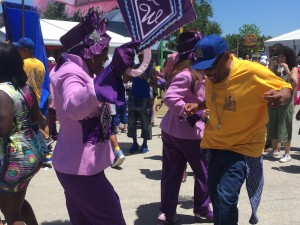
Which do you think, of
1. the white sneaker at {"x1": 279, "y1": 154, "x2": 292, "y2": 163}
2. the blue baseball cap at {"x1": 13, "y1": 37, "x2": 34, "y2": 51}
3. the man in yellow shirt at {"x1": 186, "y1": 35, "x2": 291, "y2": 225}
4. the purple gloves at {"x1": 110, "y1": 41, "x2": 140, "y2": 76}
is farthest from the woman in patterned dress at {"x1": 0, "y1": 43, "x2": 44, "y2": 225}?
the white sneaker at {"x1": 279, "y1": 154, "x2": 292, "y2": 163}

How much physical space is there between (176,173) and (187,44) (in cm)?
122

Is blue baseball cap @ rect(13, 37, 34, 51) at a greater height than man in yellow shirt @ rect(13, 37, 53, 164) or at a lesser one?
greater

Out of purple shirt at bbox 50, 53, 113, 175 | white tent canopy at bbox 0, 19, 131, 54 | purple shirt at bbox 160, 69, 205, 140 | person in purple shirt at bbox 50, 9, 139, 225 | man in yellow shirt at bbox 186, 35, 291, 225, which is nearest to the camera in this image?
purple shirt at bbox 50, 53, 113, 175

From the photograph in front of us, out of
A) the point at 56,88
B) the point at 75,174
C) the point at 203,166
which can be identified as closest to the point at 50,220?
the point at 203,166

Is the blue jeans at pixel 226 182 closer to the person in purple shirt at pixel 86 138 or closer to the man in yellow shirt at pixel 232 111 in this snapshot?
the man in yellow shirt at pixel 232 111

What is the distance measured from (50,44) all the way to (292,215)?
999 cm

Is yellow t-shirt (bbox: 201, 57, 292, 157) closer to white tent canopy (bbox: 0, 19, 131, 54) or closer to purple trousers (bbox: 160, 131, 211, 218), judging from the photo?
purple trousers (bbox: 160, 131, 211, 218)

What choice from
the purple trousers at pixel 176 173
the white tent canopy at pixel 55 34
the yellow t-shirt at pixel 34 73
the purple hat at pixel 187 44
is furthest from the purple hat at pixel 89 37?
the white tent canopy at pixel 55 34

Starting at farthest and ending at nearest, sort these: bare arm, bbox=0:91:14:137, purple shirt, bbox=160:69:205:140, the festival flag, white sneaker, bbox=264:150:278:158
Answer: white sneaker, bbox=264:150:278:158
the festival flag
purple shirt, bbox=160:69:205:140
bare arm, bbox=0:91:14:137

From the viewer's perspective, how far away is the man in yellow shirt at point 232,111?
296 centimetres

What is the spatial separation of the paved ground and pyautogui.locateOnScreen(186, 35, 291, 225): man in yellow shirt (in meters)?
1.35

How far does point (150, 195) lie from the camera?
518 centimetres

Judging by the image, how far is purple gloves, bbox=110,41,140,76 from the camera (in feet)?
6.75

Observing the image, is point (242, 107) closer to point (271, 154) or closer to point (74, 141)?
point (74, 141)
